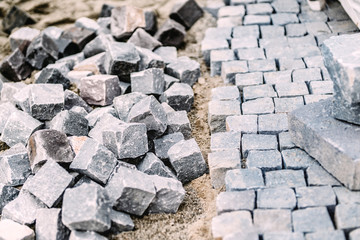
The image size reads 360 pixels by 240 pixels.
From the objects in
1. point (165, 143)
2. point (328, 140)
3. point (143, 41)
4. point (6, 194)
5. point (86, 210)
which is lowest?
point (6, 194)

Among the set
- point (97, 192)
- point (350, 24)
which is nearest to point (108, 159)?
→ point (97, 192)

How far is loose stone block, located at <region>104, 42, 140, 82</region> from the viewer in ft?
13.7

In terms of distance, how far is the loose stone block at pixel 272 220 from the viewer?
2.69 metres

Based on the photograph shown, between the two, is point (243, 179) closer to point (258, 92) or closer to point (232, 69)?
point (258, 92)

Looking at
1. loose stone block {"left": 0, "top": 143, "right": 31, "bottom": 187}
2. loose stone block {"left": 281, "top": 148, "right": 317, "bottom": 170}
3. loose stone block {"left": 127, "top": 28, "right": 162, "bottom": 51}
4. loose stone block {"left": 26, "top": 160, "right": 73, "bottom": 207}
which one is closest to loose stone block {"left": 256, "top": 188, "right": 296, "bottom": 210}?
loose stone block {"left": 281, "top": 148, "right": 317, "bottom": 170}

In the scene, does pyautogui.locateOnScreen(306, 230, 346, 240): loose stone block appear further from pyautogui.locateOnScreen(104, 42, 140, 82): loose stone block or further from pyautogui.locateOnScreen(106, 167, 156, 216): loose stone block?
pyautogui.locateOnScreen(104, 42, 140, 82): loose stone block

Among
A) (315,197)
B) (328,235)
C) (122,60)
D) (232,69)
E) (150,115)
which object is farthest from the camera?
(232,69)

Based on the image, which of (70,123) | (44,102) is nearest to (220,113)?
(70,123)

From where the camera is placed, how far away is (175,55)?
484 cm

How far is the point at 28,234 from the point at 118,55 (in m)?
1.91

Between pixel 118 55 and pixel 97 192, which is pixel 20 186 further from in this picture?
pixel 118 55

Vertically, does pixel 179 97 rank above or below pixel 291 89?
below

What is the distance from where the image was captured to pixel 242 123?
3631 millimetres

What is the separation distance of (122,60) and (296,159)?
1879 mm
